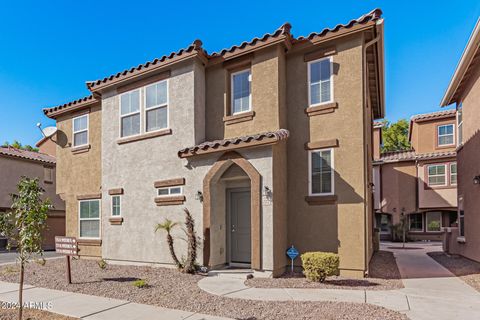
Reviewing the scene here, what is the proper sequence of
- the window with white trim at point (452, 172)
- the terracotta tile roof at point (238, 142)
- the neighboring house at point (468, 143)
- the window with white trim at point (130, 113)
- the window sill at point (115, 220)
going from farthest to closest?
the window with white trim at point (452, 172)
the window with white trim at point (130, 113)
the window sill at point (115, 220)
the neighboring house at point (468, 143)
the terracotta tile roof at point (238, 142)

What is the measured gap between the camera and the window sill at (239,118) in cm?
1097

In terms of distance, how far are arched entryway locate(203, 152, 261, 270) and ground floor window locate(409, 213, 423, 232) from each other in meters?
20.6

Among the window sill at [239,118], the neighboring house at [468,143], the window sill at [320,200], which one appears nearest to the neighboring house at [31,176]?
the window sill at [239,118]

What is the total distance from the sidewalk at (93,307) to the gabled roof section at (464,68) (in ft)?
37.1

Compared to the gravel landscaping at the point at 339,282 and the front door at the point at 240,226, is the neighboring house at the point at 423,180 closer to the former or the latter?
the gravel landscaping at the point at 339,282

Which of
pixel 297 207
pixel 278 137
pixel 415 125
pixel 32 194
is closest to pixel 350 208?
pixel 297 207

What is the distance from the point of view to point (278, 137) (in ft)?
30.5

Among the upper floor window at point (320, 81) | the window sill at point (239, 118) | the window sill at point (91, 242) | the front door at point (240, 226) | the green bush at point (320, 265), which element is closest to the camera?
the green bush at point (320, 265)

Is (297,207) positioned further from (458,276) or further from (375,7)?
Result: (375,7)

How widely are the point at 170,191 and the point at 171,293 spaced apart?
13.8 feet

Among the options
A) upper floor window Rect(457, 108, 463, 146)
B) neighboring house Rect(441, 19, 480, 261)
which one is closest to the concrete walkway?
neighboring house Rect(441, 19, 480, 261)

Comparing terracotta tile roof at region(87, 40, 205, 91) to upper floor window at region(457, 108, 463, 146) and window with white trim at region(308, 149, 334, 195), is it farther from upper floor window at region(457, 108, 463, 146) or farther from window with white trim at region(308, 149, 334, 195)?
upper floor window at region(457, 108, 463, 146)

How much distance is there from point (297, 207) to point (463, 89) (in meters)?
9.48

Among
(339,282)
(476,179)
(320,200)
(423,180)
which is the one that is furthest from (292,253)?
(423,180)
